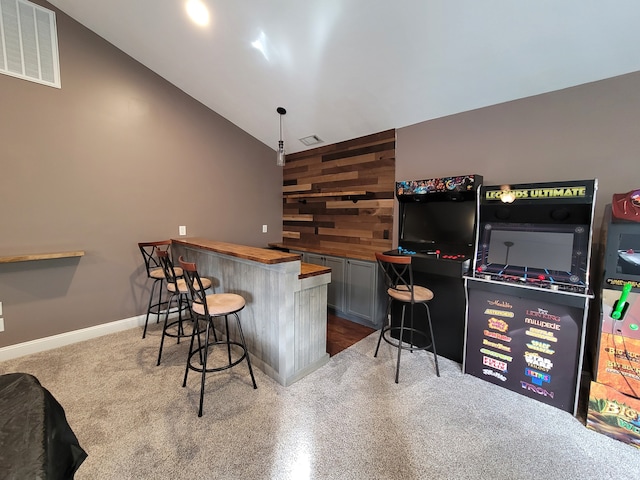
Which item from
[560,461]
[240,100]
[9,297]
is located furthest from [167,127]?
[560,461]

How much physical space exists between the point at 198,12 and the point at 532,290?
11.7 feet

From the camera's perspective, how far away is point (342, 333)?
325 cm

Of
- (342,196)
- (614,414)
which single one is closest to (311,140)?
(342,196)

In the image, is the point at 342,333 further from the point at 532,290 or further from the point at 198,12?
the point at 198,12

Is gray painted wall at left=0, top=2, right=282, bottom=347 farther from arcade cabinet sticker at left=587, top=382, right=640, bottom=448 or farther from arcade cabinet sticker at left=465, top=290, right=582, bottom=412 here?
arcade cabinet sticker at left=587, top=382, right=640, bottom=448

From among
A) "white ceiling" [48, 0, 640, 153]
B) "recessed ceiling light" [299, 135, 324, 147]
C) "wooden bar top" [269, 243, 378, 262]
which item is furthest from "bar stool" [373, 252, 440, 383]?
"recessed ceiling light" [299, 135, 324, 147]

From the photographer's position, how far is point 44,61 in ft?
8.68

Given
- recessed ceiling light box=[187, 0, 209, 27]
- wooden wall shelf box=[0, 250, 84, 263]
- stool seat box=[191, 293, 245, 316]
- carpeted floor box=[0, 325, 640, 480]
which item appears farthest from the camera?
wooden wall shelf box=[0, 250, 84, 263]

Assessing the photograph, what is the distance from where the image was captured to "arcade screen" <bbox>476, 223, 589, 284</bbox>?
1.98m

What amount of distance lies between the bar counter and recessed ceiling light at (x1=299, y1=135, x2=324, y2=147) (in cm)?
216

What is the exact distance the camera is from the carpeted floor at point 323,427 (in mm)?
1533

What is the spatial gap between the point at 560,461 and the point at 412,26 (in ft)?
9.83

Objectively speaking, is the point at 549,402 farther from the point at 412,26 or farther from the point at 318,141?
the point at 318,141

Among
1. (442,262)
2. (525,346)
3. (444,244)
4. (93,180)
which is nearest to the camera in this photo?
(525,346)
